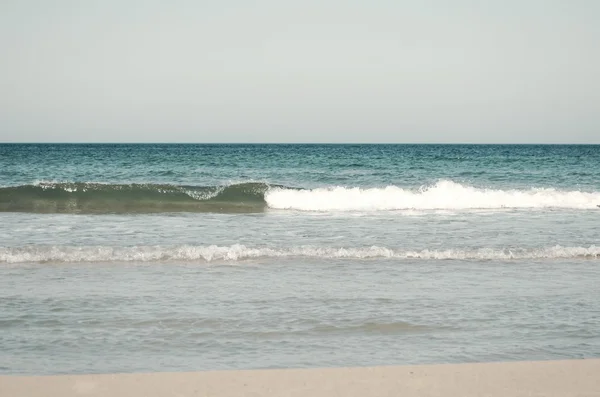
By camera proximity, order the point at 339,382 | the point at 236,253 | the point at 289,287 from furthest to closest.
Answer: the point at 236,253, the point at 289,287, the point at 339,382

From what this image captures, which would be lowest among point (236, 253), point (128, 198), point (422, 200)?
point (128, 198)

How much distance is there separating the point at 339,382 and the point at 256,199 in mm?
16797

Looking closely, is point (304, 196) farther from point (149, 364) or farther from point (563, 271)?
point (149, 364)

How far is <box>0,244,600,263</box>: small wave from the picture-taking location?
10383mm

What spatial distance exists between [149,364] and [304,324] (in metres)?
1.69

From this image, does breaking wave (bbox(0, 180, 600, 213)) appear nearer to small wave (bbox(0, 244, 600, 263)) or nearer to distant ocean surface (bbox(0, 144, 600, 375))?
distant ocean surface (bbox(0, 144, 600, 375))

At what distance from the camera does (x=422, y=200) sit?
70.0 feet

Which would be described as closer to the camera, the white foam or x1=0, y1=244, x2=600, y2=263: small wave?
x1=0, y1=244, x2=600, y2=263: small wave

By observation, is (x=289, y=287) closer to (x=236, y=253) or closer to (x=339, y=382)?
(x=236, y=253)

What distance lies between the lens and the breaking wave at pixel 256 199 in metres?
20.0

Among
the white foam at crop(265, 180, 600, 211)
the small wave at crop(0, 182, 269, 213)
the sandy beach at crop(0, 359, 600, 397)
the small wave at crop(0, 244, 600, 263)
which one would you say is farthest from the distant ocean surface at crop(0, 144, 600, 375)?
the white foam at crop(265, 180, 600, 211)

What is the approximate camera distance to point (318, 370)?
17.1 feet

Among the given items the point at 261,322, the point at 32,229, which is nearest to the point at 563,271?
the point at 261,322

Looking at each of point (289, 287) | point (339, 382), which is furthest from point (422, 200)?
point (339, 382)
